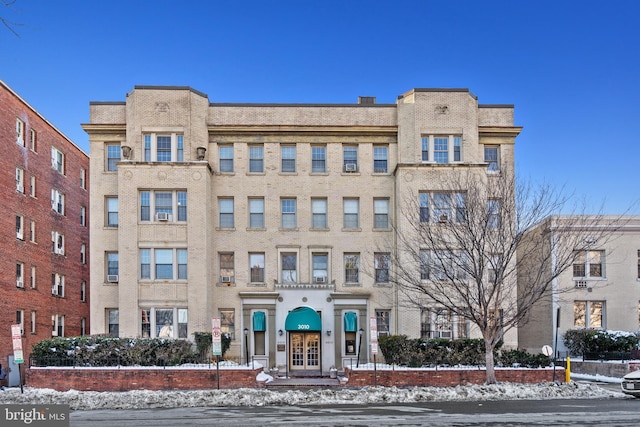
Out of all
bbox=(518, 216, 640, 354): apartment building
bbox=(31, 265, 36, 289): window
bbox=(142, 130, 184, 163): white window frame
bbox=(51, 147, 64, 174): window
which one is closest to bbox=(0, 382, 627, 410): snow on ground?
bbox=(142, 130, 184, 163): white window frame

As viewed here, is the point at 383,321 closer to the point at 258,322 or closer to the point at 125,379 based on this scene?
the point at 258,322

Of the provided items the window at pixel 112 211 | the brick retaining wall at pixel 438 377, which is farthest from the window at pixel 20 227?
the brick retaining wall at pixel 438 377

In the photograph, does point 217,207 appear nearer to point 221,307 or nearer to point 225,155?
point 225,155

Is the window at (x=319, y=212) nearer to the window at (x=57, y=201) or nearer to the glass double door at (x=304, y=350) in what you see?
the glass double door at (x=304, y=350)

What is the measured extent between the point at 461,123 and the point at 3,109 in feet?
77.6

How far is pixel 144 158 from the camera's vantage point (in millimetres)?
34188

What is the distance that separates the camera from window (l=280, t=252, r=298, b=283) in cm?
3544

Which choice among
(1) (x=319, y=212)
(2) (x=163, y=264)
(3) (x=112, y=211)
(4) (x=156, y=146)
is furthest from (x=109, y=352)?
(1) (x=319, y=212)

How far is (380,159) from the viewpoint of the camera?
36.0 m

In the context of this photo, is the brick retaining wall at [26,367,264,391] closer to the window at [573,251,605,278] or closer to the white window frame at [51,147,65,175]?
the white window frame at [51,147,65,175]

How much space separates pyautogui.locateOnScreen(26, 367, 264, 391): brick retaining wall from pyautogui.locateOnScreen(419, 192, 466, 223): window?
37.4 ft

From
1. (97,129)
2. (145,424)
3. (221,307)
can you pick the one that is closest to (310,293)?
(221,307)

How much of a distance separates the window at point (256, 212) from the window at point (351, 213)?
14.5 ft

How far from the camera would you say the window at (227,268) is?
35.2m
